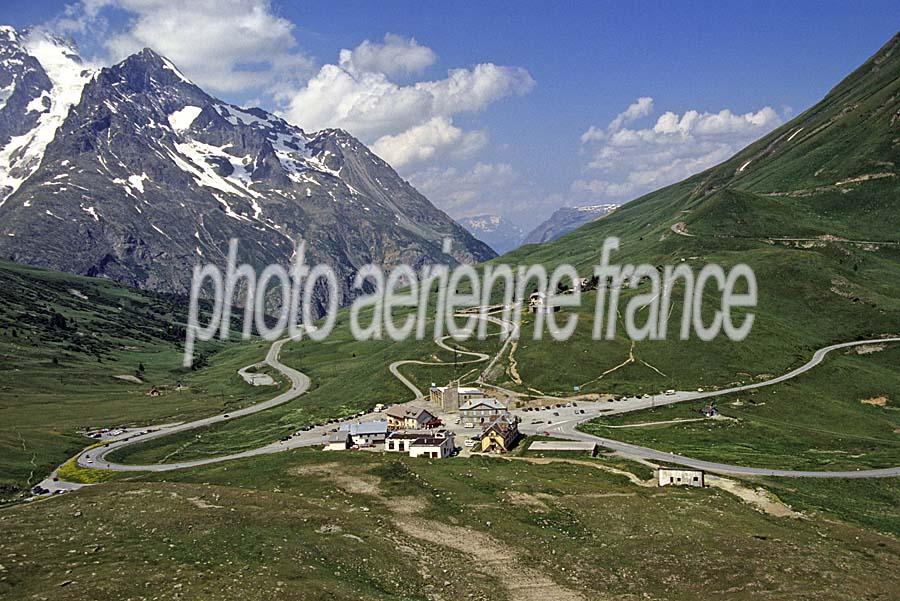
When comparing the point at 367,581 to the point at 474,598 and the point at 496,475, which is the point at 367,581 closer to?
the point at 474,598

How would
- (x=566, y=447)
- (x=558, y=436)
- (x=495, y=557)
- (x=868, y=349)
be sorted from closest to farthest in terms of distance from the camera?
(x=495, y=557)
(x=566, y=447)
(x=558, y=436)
(x=868, y=349)

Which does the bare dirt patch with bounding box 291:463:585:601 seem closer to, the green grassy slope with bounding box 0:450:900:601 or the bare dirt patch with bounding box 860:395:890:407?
the green grassy slope with bounding box 0:450:900:601

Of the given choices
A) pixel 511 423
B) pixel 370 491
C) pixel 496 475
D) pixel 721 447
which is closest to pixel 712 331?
pixel 721 447

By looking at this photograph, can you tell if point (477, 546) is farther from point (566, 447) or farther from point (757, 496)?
point (566, 447)

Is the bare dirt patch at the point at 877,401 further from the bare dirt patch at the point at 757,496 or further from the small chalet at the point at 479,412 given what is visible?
the small chalet at the point at 479,412

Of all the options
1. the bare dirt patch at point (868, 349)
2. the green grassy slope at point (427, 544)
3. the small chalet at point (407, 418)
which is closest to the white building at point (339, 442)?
the small chalet at point (407, 418)

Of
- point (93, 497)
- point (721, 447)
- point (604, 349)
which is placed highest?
point (604, 349)

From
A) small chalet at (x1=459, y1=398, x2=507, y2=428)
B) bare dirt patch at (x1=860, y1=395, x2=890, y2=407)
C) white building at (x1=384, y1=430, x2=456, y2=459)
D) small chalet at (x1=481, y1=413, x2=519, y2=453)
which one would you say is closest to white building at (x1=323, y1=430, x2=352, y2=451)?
white building at (x1=384, y1=430, x2=456, y2=459)

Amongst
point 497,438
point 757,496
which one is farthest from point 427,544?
point 497,438
